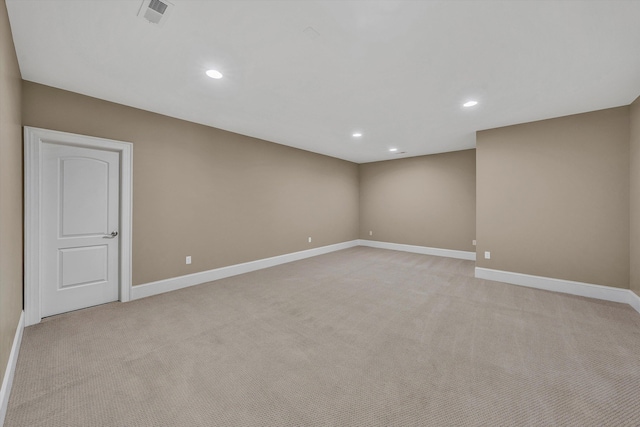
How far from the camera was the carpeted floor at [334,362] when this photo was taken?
157 centimetres

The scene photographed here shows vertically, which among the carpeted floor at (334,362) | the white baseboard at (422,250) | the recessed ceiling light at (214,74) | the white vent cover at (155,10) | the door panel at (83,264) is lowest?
the carpeted floor at (334,362)

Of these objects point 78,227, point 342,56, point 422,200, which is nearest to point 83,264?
point 78,227

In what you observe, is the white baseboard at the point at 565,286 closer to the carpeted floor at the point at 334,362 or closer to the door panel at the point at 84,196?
the carpeted floor at the point at 334,362

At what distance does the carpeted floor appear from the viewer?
61.7 inches

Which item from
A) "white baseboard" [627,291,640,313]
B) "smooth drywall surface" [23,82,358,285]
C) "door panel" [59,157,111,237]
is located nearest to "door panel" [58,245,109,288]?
"door panel" [59,157,111,237]

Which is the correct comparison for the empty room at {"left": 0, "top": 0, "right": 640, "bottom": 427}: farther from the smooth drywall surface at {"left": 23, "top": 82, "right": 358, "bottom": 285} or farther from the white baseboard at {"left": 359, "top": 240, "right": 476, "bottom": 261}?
the white baseboard at {"left": 359, "top": 240, "right": 476, "bottom": 261}

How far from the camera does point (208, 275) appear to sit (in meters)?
4.25

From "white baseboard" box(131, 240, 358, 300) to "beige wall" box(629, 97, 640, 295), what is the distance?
17.4 feet

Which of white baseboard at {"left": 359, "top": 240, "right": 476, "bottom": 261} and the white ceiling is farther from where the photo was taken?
white baseboard at {"left": 359, "top": 240, "right": 476, "bottom": 261}

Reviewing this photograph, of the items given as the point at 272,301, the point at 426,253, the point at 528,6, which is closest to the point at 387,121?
the point at 528,6

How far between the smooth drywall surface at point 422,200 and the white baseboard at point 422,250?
10 cm

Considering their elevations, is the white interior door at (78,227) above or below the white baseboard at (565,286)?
above

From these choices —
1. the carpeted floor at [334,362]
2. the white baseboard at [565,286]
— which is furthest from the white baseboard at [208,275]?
the white baseboard at [565,286]

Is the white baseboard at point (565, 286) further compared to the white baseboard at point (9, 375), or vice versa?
the white baseboard at point (565, 286)
